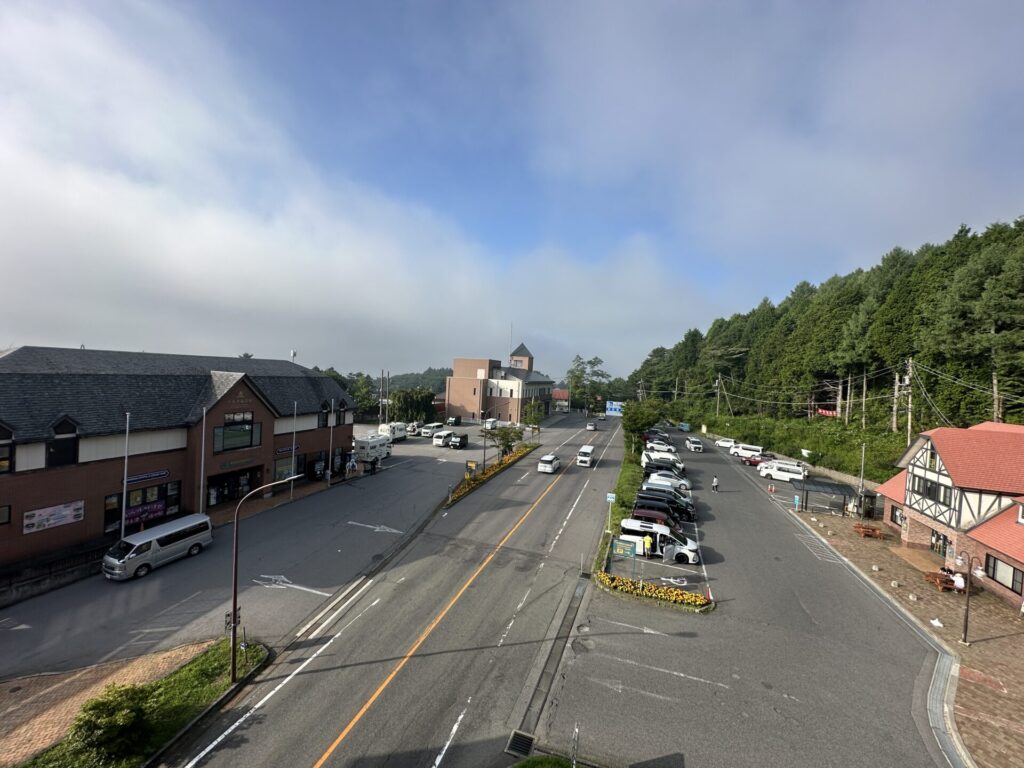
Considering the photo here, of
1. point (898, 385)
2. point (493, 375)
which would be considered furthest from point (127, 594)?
point (493, 375)

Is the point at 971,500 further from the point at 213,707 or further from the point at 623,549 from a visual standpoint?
the point at 213,707

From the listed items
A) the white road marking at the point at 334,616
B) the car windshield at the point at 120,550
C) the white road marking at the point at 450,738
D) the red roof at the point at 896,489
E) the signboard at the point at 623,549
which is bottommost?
the white road marking at the point at 450,738

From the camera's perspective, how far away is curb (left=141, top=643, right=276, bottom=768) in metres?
11.1

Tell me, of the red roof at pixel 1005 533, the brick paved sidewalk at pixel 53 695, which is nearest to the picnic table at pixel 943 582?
the red roof at pixel 1005 533

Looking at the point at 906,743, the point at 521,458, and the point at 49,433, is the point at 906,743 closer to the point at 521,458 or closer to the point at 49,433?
the point at 49,433

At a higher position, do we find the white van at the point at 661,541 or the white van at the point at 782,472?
the white van at the point at 782,472

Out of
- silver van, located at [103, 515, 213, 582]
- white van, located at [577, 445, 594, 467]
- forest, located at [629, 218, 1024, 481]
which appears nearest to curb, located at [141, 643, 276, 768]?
silver van, located at [103, 515, 213, 582]

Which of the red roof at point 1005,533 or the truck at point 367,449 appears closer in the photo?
the red roof at point 1005,533

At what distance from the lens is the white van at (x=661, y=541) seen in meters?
24.2

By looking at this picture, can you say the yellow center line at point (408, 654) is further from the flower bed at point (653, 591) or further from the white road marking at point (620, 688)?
the white road marking at point (620, 688)

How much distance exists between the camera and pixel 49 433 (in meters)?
21.2

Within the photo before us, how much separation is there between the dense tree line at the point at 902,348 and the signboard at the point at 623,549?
35.5 meters

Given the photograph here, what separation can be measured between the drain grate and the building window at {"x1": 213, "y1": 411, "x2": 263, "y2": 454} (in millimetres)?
25600

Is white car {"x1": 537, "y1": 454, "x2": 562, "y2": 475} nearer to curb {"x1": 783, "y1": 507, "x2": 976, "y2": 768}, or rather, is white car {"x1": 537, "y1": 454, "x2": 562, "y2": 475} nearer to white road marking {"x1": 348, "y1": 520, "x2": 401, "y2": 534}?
white road marking {"x1": 348, "y1": 520, "x2": 401, "y2": 534}
